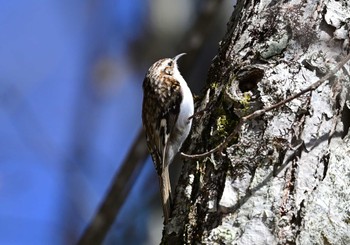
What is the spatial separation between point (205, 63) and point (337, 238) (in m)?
1.77

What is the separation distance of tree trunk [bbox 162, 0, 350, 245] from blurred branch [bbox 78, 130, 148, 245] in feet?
1.32

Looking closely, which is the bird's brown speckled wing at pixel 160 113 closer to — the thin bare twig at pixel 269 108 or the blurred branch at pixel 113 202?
the blurred branch at pixel 113 202

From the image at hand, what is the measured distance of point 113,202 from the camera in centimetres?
291

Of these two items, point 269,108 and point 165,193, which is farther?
point 165,193

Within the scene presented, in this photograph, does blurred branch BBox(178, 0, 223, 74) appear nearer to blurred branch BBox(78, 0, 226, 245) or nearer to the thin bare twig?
blurred branch BBox(78, 0, 226, 245)

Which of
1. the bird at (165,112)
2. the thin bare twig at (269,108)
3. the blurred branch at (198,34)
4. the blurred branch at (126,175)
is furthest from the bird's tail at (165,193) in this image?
the blurred branch at (198,34)

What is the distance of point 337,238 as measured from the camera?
6.93 feet

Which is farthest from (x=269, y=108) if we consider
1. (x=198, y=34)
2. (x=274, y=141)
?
(x=198, y=34)

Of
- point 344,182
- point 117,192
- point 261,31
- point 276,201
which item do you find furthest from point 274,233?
point 117,192

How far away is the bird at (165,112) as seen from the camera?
3.08 m

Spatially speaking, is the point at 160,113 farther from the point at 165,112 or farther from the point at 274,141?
the point at 274,141

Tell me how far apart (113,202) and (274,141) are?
2.83 feet

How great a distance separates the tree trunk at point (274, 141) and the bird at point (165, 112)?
0.43 m

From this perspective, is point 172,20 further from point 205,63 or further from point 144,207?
point 144,207
